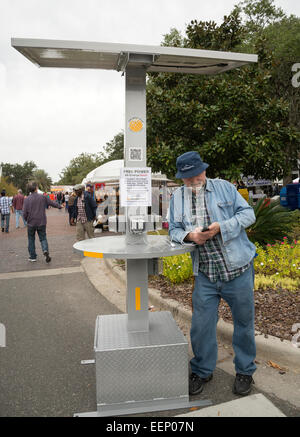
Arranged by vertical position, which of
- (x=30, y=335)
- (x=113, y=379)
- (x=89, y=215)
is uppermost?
(x=89, y=215)

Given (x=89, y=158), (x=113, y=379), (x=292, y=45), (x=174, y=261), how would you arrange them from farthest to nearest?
(x=89, y=158) → (x=292, y=45) → (x=174, y=261) → (x=113, y=379)

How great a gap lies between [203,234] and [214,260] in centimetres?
29

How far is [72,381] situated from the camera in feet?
10.1

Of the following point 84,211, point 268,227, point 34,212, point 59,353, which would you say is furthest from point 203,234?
point 84,211

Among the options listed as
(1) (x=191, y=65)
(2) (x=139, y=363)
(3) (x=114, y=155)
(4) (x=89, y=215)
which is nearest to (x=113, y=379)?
(2) (x=139, y=363)

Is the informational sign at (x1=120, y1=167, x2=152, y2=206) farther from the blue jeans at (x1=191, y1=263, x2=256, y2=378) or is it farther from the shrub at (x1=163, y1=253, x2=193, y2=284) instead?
the shrub at (x1=163, y1=253, x2=193, y2=284)

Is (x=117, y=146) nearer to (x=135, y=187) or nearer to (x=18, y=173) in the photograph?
(x=135, y=187)

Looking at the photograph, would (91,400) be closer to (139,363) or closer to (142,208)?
(139,363)

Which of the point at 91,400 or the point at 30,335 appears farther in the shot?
the point at 30,335

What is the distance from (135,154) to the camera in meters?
2.85

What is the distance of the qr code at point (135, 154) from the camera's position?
9.32 ft

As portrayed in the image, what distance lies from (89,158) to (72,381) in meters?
78.0

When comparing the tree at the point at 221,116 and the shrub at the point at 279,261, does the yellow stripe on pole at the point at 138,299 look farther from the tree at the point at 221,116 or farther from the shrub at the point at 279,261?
the tree at the point at 221,116

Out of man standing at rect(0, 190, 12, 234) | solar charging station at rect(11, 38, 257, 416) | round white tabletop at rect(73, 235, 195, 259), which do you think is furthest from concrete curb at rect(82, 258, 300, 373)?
man standing at rect(0, 190, 12, 234)
